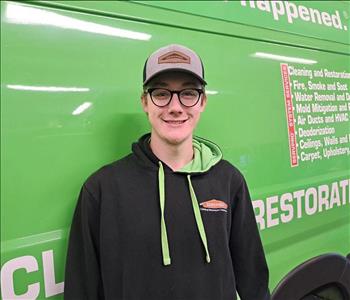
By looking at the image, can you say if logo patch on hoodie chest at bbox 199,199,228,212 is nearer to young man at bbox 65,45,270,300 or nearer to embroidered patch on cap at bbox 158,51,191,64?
young man at bbox 65,45,270,300

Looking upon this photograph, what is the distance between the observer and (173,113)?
4.33 feet

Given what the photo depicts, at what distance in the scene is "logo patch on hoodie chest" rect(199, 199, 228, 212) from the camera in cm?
Result: 137

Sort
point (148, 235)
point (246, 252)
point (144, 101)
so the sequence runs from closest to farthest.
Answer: point (148, 235) → point (144, 101) → point (246, 252)

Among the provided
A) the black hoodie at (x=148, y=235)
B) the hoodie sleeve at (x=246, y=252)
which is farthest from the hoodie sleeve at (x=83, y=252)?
the hoodie sleeve at (x=246, y=252)

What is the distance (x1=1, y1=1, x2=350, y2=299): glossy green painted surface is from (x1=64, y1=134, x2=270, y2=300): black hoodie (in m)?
0.09

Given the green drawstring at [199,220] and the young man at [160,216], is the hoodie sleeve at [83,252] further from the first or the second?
the green drawstring at [199,220]

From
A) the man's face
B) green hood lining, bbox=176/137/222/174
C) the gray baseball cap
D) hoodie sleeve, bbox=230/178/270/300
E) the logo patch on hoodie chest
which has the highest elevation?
the gray baseball cap

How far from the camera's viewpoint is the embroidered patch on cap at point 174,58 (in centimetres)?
131

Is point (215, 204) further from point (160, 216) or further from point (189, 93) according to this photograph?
point (189, 93)

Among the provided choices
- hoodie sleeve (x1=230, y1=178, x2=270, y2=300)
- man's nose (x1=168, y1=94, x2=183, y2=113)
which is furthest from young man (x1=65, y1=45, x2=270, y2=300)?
hoodie sleeve (x1=230, y1=178, x2=270, y2=300)

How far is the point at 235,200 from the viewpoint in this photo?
5.02 feet

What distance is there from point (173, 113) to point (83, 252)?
59cm


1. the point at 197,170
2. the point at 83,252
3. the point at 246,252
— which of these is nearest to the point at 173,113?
the point at 197,170

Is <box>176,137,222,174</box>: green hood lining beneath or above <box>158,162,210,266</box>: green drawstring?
above
